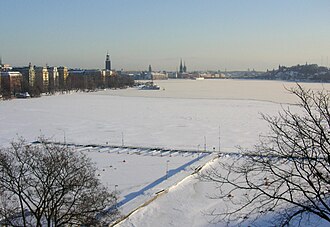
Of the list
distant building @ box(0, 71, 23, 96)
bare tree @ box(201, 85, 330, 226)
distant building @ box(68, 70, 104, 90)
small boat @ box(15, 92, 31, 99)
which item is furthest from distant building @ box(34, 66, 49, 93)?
bare tree @ box(201, 85, 330, 226)

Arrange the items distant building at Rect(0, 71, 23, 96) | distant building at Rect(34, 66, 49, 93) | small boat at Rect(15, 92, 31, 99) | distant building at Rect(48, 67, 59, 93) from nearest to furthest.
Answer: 1. small boat at Rect(15, 92, 31, 99)
2. distant building at Rect(0, 71, 23, 96)
3. distant building at Rect(34, 66, 49, 93)
4. distant building at Rect(48, 67, 59, 93)

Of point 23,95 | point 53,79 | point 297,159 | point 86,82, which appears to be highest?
point 53,79

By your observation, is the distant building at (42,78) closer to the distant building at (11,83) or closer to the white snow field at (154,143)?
the distant building at (11,83)

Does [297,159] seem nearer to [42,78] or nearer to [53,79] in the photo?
[42,78]

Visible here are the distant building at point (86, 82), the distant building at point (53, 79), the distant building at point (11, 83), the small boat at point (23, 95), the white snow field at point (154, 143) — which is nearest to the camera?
the white snow field at point (154, 143)

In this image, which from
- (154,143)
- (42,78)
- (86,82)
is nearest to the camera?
(154,143)

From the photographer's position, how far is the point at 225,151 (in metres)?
18.2

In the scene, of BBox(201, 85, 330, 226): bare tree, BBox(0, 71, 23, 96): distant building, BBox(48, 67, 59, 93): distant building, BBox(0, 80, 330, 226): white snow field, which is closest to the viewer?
BBox(201, 85, 330, 226): bare tree

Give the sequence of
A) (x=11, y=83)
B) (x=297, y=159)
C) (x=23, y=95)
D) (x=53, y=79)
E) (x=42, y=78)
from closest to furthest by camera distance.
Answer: (x=297, y=159)
(x=23, y=95)
(x=11, y=83)
(x=42, y=78)
(x=53, y=79)

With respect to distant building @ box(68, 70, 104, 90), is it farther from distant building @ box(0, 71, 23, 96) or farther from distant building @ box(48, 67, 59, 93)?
distant building @ box(0, 71, 23, 96)

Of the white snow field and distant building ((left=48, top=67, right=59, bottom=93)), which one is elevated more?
distant building ((left=48, top=67, right=59, bottom=93))

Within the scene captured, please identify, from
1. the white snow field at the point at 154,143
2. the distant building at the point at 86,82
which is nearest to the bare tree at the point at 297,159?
the white snow field at the point at 154,143

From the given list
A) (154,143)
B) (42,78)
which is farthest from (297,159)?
(42,78)

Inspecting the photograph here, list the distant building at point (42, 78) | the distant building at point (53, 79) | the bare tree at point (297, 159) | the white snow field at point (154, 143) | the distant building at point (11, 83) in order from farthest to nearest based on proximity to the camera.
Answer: the distant building at point (53, 79)
the distant building at point (42, 78)
the distant building at point (11, 83)
the white snow field at point (154, 143)
the bare tree at point (297, 159)
